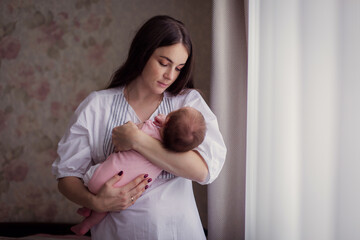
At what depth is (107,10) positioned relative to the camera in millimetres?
2723

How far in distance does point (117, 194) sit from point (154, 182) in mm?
164

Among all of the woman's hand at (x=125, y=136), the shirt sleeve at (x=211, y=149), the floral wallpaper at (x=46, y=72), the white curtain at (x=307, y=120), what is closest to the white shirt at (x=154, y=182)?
the shirt sleeve at (x=211, y=149)

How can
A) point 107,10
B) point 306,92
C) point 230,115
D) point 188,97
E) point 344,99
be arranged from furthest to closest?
1. point 107,10
2. point 230,115
3. point 188,97
4. point 306,92
5. point 344,99

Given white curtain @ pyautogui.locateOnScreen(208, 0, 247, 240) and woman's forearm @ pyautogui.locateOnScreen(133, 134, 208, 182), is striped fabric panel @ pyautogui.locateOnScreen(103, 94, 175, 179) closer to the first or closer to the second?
woman's forearm @ pyautogui.locateOnScreen(133, 134, 208, 182)

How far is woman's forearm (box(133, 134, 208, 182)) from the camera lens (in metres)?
1.25

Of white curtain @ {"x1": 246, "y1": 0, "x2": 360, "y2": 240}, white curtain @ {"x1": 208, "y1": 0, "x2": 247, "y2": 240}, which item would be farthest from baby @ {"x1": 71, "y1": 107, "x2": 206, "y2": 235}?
white curtain @ {"x1": 208, "y1": 0, "x2": 247, "y2": 240}

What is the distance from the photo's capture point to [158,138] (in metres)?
1.33

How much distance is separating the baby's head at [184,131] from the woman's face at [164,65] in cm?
18

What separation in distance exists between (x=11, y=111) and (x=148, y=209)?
6.64ft

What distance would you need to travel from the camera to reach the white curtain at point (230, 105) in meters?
1.95

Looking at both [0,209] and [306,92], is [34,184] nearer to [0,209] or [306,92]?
[0,209]

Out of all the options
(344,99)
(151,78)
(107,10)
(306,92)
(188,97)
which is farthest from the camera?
(107,10)

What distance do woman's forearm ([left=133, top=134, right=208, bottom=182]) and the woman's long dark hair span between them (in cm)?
35

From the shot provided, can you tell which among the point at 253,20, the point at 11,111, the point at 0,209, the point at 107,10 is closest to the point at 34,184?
the point at 0,209
